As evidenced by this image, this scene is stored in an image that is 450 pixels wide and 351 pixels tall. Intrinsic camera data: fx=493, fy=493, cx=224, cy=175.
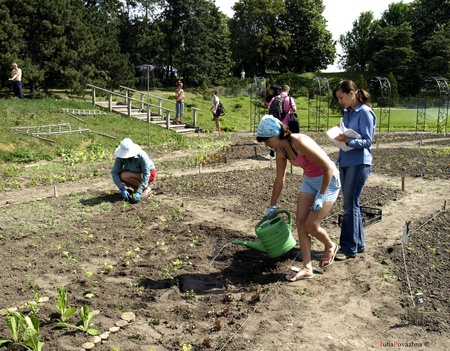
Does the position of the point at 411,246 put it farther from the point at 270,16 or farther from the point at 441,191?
the point at 270,16

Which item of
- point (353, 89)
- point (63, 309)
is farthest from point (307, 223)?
point (63, 309)

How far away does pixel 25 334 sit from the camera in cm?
363

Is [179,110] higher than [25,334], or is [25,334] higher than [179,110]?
[179,110]

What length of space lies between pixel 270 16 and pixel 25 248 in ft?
184

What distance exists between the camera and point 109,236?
21.4 feet

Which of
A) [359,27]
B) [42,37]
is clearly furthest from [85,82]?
[359,27]

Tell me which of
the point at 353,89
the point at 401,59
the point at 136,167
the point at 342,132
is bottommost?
the point at 136,167

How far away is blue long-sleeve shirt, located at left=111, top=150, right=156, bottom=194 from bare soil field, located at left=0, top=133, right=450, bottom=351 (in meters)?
0.33

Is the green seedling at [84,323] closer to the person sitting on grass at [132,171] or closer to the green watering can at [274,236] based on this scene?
the green watering can at [274,236]

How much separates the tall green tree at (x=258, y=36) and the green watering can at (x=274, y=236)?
5138 centimetres

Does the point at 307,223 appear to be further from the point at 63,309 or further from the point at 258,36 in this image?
the point at 258,36

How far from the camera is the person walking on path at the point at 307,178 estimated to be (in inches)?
186

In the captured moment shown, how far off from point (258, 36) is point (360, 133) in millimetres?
52293

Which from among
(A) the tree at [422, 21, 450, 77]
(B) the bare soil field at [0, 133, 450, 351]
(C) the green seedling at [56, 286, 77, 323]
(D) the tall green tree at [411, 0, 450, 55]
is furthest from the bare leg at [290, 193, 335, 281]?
(D) the tall green tree at [411, 0, 450, 55]
